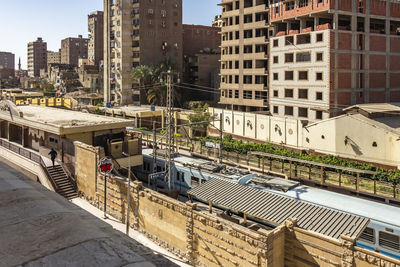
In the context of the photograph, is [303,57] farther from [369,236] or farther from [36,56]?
[36,56]

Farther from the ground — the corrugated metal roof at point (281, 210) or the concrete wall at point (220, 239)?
the corrugated metal roof at point (281, 210)

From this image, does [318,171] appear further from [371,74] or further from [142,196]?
[371,74]

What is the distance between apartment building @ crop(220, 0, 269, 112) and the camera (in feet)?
196

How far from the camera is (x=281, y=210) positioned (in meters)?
19.8

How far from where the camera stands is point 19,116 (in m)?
37.2

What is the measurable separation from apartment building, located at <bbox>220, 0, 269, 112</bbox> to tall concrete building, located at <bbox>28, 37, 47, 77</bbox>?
15228 centimetres

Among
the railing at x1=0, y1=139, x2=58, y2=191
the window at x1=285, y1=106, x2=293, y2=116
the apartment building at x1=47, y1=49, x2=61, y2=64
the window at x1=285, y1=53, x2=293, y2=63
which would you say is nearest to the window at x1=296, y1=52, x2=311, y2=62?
the window at x1=285, y1=53, x2=293, y2=63

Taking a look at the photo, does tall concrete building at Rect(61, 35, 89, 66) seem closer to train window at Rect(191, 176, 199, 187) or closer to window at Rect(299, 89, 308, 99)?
window at Rect(299, 89, 308, 99)

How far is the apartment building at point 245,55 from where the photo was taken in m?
59.7

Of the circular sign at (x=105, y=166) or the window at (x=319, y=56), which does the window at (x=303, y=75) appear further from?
the circular sign at (x=105, y=166)

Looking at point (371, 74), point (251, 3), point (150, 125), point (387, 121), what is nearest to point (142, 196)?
point (387, 121)

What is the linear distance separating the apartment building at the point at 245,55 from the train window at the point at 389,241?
130 feet

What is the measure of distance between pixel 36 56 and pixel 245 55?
161745 mm

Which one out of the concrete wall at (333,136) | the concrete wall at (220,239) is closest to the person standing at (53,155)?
the concrete wall at (220,239)
